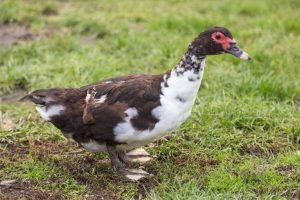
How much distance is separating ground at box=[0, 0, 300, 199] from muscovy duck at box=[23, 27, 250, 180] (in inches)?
13.5

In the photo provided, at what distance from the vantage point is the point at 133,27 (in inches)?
336

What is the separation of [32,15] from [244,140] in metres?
4.19

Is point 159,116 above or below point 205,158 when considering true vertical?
above

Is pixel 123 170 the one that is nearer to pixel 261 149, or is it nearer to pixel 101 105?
pixel 101 105

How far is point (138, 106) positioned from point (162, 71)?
2.42 meters

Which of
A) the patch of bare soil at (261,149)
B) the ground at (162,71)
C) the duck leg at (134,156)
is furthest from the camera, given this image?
the patch of bare soil at (261,149)

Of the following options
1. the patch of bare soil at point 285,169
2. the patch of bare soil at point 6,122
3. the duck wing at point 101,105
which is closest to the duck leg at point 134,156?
the duck wing at point 101,105

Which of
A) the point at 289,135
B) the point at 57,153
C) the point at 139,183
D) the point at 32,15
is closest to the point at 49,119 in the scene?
the point at 57,153

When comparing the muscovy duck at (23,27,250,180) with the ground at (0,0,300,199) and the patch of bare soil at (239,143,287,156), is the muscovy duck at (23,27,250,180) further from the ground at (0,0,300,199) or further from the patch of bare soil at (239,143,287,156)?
the patch of bare soil at (239,143,287,156)

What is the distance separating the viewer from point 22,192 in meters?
4.71

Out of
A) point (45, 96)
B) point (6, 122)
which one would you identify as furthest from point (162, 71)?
point (45, 96)

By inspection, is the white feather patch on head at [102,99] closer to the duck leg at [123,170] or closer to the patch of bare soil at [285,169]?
the duck leg at [123,170]

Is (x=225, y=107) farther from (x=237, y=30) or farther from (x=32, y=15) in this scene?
(x=32, y=15)

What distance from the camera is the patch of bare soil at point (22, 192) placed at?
4.62 metres
